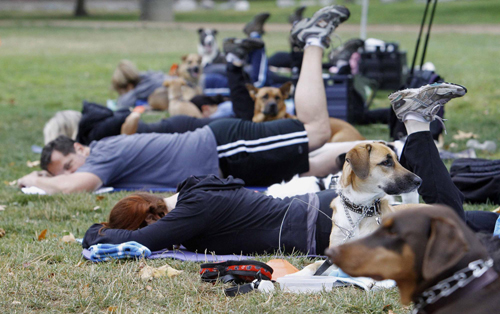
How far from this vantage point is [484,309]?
1878 millimetres

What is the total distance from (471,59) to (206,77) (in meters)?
9.14

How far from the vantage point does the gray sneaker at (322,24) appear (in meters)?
5.32

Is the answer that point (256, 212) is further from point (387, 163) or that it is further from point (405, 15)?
point (405, 15)

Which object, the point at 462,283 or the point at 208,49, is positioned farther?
the point at 208,49

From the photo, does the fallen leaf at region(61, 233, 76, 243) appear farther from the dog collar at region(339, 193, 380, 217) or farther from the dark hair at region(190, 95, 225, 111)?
the dark hair at region(190, 95, 225, 111)

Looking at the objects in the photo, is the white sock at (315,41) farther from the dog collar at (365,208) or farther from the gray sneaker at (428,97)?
the dog collar at (365,208)

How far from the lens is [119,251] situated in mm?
3598

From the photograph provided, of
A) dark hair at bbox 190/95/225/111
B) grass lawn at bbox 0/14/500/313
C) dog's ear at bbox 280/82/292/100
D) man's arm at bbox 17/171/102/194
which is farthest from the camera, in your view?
dark hair at bbox 190/95/225/111

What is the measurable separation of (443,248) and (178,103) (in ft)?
23.9

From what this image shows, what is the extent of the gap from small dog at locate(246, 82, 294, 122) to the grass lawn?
143 centimetres

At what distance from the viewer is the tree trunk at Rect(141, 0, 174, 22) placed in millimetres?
41438

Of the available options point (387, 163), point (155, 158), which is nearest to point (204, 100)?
point (155, 158)

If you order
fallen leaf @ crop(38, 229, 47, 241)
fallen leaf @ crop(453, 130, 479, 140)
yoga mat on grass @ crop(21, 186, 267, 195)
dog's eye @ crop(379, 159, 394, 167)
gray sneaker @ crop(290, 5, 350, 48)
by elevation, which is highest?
gray sneaker @ crop(290, 5, 350, 48)

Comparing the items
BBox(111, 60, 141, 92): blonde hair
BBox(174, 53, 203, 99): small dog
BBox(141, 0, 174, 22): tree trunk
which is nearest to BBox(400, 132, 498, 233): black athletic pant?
BBox(111, 60, 141, 92): blonde hair
